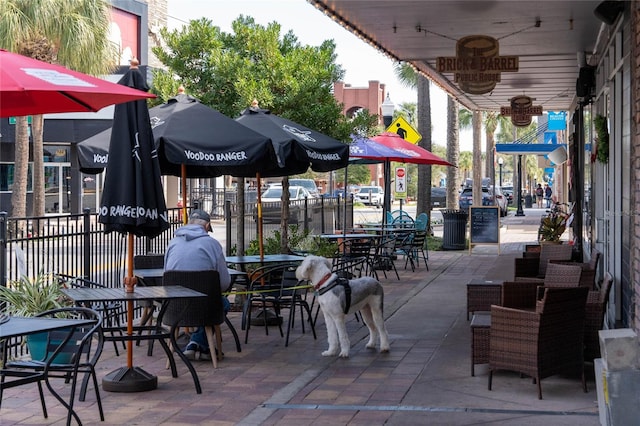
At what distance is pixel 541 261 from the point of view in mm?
11641

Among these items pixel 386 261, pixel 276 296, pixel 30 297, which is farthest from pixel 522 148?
pixel 30 297

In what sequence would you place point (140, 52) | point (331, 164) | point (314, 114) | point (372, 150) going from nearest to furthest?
point (331, 164), point (314, 114), point (372, 150), point (140, 52)

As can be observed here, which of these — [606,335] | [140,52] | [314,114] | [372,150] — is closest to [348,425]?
[606,335]

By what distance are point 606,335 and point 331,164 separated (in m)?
7.66

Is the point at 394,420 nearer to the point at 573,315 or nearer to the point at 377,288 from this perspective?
the point at 573,315

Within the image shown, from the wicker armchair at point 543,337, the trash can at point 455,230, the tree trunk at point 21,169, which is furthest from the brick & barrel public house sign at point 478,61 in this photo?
the tree trunk at point 21,169

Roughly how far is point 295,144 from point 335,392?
387 cm

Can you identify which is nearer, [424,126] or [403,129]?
[403,129]

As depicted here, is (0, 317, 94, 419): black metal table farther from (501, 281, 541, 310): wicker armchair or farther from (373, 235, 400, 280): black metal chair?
(373, 235, 400, 280): black metal chair

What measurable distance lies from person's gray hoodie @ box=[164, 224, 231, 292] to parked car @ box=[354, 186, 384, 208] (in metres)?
50.0

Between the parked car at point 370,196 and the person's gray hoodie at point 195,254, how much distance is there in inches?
1969

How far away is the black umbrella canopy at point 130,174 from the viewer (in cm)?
775

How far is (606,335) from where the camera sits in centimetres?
424

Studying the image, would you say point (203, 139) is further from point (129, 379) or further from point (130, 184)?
point (129, 379)
